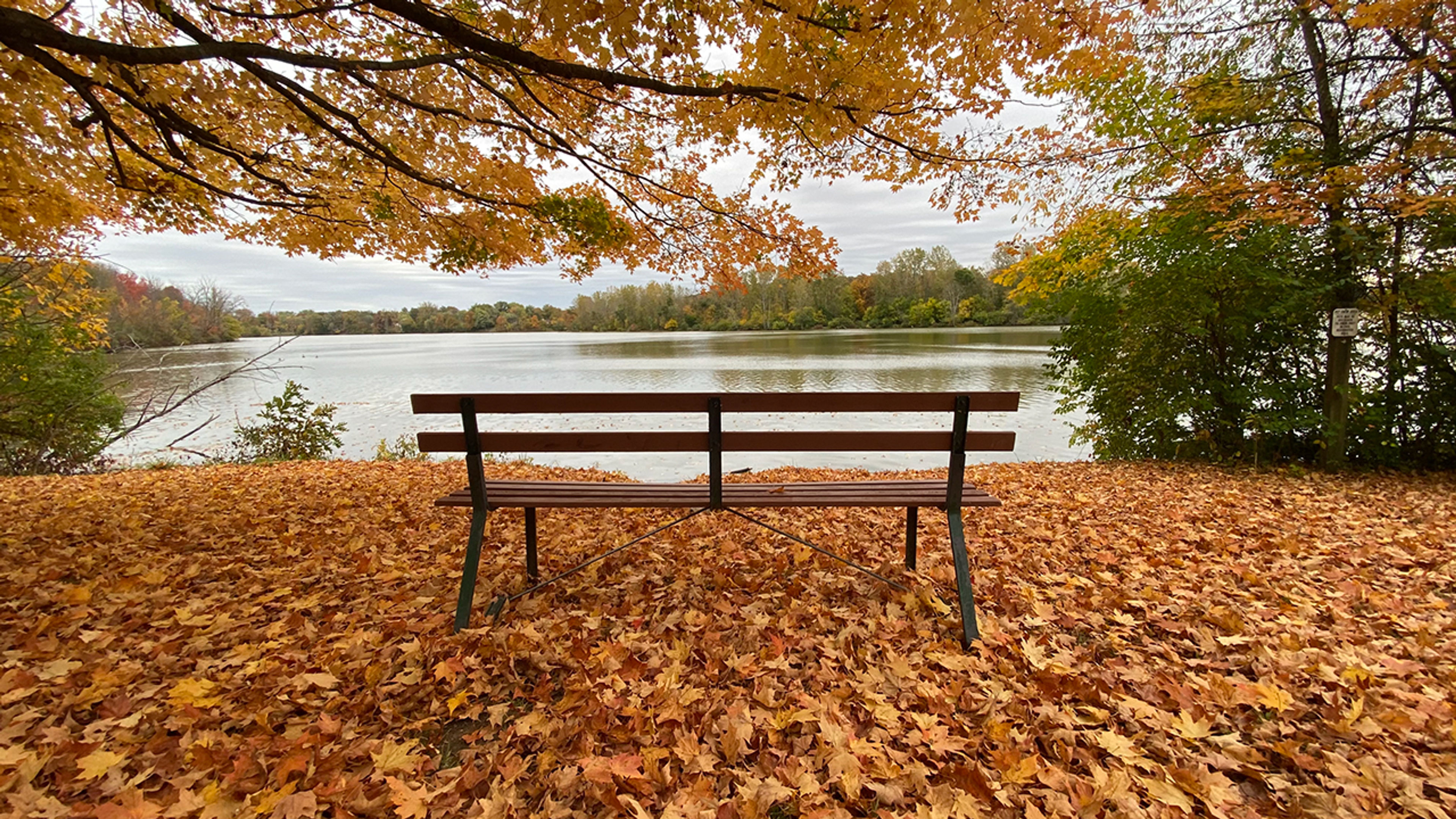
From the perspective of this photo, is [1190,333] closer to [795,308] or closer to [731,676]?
[731,676]

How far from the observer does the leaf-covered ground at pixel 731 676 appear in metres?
1.61

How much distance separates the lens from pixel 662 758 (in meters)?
1.77

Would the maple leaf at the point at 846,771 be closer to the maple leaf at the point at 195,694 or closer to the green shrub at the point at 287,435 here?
the maple leaf at the point at 195,694

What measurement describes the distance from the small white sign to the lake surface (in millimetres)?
3898

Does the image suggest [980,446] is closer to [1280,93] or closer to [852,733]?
[852,733]

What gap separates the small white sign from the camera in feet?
19.0

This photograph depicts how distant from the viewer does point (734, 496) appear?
2.88 metres

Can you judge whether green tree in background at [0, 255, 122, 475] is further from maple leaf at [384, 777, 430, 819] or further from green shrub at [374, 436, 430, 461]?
maple leaf at [384, 777, 430, 819]

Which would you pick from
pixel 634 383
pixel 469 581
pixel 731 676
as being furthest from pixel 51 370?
pixel 634 383

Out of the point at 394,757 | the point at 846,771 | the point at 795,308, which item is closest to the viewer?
the point at 846,771

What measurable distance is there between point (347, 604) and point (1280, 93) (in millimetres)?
10045

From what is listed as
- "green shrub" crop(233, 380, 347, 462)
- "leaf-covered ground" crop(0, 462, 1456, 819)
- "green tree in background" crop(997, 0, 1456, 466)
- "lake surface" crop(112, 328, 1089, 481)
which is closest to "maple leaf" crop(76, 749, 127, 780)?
"leaf-covered ground" crop(0, 462, 1456, 819)

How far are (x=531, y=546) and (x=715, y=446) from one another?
1277 mm

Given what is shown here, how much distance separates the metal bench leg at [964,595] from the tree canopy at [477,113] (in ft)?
9.56
